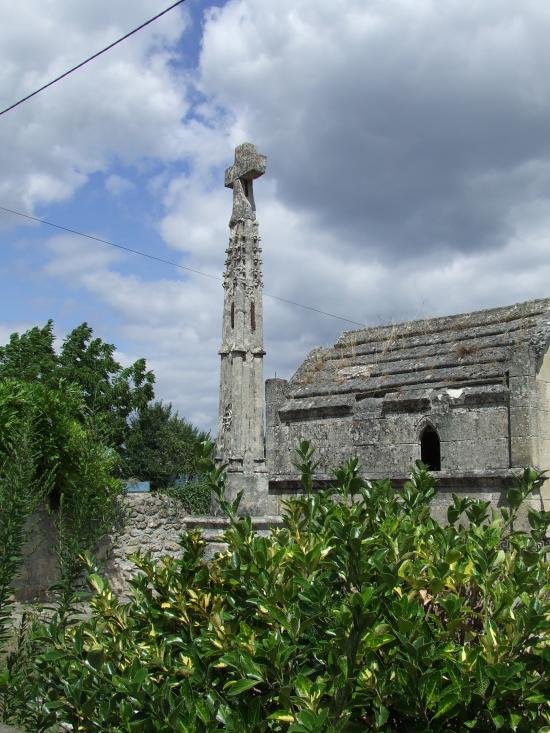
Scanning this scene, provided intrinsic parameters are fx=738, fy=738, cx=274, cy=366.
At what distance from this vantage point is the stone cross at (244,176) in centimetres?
977

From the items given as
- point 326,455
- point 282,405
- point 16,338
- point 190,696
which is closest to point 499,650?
point 190,696

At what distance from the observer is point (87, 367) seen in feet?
87.8

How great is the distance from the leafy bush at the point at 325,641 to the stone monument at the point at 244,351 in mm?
5249

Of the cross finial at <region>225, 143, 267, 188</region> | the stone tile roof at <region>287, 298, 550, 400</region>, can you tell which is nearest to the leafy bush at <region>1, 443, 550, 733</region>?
the cross finial at <region>225, 143, 267, 188</region>

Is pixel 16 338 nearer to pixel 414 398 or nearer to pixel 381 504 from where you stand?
pixel 414 398

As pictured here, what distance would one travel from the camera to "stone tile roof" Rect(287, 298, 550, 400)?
10672mm

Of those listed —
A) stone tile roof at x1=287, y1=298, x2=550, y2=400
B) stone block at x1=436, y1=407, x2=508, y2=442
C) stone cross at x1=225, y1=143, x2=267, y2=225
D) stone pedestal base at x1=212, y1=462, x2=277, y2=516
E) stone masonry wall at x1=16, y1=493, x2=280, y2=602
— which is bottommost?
stone masonry wall at x1=16, y1=493, x2=280, y2=602

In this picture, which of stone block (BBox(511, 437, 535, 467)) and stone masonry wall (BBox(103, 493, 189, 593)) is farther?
stone masonry wall (BBox(103, 493, 189, 593))

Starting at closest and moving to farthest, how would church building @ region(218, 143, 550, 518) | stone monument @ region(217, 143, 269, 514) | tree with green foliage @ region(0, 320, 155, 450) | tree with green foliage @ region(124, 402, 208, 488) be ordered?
stone monument @ region(217, 143, 269, 514) → church building @ region(218, 143, 550, 518) → tree with green foliage @ region(0, 320, 155, 450) → tree with green foliage @ region(124, 402, 208, 488)

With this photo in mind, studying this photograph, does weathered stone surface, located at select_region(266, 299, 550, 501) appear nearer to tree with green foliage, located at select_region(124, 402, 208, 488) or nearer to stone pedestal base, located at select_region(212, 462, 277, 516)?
stone pedestal base, located at select_region(212, 462, 277, 516)

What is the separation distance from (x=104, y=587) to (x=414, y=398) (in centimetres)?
772

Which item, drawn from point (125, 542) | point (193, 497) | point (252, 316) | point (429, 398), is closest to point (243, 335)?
point (252, 316)

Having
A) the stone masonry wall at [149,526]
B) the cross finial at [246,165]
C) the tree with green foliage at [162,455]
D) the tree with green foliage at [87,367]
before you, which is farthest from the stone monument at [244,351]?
the tree with green foliage at [162,455]

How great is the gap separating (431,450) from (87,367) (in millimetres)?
17949
